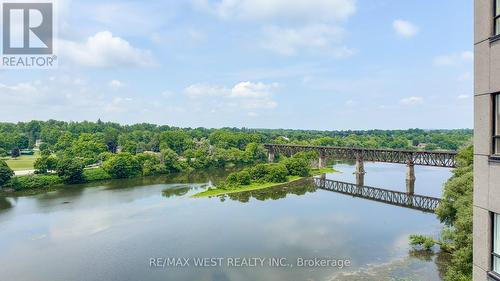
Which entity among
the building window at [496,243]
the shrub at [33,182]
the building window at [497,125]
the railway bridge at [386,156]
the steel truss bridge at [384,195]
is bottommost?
the steel truss bridge at [384,195]

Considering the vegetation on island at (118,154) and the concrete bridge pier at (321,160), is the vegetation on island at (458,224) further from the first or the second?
the concrete bridge pier at (321,160)

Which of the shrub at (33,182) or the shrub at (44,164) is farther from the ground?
the shrub at (44,164)

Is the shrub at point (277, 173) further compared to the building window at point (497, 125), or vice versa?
the shrub at point (277, 173)

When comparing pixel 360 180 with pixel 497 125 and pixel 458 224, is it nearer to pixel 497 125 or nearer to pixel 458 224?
pixel 458 224

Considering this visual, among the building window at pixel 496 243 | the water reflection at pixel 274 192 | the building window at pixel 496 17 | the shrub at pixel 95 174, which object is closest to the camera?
the building window at pixel 496 17

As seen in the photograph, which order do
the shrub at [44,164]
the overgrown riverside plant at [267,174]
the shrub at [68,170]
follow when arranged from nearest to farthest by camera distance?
the overgrown riverside plant at [267,174], the shrub at [68,170], the shrub at [44,164]

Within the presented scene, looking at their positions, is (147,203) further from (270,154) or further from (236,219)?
(270,154)

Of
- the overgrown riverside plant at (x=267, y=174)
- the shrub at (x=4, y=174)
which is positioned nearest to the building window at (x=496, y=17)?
the overgrown riverside plant at (x=267, y=174)
